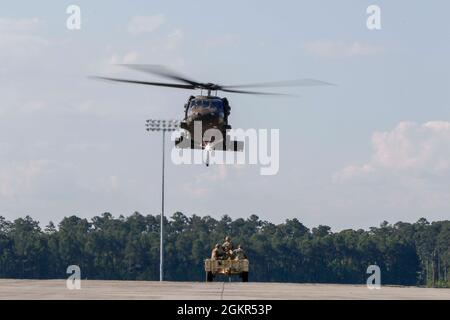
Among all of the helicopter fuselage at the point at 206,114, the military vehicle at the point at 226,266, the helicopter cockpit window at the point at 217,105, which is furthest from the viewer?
the helicopter cockpit window at the point at 217,105

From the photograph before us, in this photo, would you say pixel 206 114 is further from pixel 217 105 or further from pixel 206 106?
pixel 217 105

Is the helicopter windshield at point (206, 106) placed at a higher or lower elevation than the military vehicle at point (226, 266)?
higher

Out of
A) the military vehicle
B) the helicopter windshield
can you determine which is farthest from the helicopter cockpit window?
the military vehicle

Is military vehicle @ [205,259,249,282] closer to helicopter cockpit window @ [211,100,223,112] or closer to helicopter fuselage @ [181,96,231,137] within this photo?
helicopter fuselage @ [181,96,231,137]

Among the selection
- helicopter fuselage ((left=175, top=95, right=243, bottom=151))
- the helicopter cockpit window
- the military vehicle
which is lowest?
the military vehicle

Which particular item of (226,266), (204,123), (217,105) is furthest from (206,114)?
(226,266)

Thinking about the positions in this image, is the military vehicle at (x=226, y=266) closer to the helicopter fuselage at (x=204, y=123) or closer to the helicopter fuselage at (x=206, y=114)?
the helicopter fuselage at (x=204, y=123)

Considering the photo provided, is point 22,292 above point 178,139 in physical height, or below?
below

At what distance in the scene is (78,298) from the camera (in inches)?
1481

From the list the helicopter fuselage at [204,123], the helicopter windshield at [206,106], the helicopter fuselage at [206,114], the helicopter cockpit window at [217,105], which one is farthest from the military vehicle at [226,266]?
the helicopter cockpit window at [217,105]
